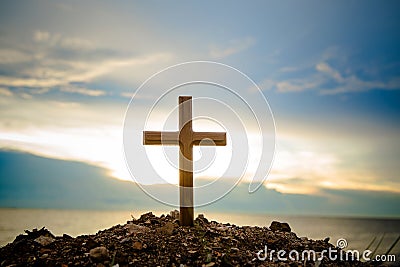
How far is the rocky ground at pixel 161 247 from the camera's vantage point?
7.15m

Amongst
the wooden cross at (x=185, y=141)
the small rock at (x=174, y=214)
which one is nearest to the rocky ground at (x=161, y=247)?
the small rock at (x=174, y=214)

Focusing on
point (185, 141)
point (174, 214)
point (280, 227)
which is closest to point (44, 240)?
point (174, 214)

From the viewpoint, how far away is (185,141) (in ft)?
29.0

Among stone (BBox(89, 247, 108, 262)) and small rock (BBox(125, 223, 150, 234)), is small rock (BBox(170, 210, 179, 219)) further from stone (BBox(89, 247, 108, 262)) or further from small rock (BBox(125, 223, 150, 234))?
stone (BBox(89, 247, 108, 262))

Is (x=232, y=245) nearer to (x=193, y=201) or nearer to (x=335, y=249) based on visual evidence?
(x=193, y=201)

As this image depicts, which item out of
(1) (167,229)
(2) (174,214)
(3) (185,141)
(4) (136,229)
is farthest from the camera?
(2) (174,214)

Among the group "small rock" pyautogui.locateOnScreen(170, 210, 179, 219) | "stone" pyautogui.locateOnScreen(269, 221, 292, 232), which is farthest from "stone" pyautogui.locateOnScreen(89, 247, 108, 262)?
"stone" pyautogui.locateOnScreen(269, 221, 292, 232)

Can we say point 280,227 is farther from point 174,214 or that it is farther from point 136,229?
point 136,229

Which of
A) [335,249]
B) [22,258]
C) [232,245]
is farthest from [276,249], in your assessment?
[22,258]

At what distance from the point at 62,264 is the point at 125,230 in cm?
172

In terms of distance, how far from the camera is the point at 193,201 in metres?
8.80

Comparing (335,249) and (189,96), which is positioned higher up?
(189,96)

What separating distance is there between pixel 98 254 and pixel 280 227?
401 cm

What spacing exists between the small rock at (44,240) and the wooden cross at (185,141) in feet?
7.62
